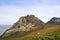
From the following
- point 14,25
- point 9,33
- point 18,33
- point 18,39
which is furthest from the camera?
point 14,25

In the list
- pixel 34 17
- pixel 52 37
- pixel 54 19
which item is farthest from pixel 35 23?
pixel 52 37

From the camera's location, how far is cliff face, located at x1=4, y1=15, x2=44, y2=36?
42.8m

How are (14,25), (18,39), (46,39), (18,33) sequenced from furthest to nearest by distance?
1. (14,25)
2. (18,33)
3. (18,39)
4. (46,39)

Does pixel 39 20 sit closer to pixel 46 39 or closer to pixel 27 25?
pixel 27 25

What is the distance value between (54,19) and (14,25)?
31.9 ft

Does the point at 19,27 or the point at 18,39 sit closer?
the point at 18,39

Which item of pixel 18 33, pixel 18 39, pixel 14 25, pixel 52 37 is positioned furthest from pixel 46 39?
pixel 14 25

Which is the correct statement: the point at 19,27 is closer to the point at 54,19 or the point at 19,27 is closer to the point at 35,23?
the point at 35,23

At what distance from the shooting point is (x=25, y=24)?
4512 cm

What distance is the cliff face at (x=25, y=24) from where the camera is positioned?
4285cm

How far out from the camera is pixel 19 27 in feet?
145

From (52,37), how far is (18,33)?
445 inches

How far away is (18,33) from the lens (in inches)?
1591

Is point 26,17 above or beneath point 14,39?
above
